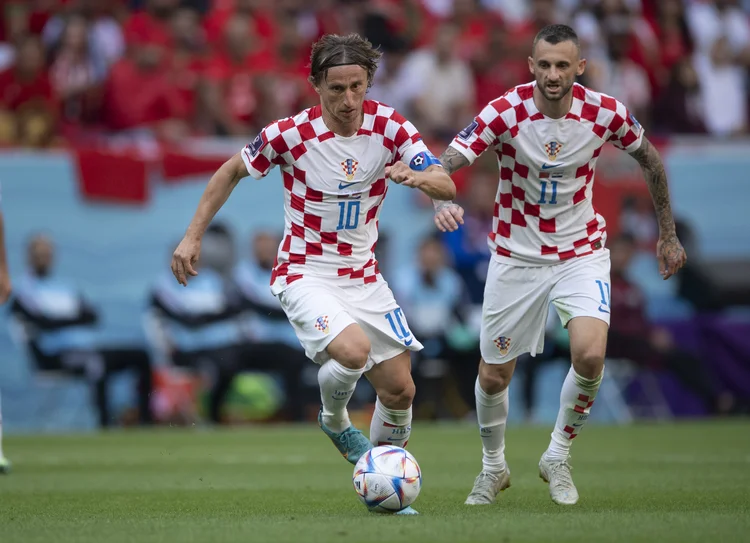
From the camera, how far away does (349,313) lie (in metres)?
7.54

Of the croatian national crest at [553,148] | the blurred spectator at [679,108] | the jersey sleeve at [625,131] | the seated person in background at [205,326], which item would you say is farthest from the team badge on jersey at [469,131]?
the blurred spectator at [679,108]

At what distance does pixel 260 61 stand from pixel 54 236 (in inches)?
160

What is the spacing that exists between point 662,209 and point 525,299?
43.3 inches

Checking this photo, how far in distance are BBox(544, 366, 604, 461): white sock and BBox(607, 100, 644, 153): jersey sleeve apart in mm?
1518

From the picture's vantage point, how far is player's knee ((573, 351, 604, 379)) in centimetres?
750

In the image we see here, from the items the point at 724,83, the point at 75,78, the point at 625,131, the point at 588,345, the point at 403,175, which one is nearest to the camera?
the point at 403,175

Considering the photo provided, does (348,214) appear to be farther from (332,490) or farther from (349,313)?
(332,490)

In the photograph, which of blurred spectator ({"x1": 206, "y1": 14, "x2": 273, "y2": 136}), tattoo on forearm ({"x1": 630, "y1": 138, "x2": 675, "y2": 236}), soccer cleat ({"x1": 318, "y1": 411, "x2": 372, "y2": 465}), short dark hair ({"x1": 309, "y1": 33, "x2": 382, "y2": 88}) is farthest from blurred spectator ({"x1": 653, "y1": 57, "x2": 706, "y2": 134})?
soccer cleat ({"x1": 318, "y1": 411, "x2": 372, "y2": 465})

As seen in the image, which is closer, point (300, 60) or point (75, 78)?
point (75, 78)

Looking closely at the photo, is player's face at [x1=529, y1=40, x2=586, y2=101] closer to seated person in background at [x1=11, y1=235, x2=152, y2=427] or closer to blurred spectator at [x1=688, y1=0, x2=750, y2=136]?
seated person in background at [x1=11, y1=235, x2=152, y2=427]

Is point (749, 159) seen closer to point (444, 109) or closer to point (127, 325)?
point (444, 109)

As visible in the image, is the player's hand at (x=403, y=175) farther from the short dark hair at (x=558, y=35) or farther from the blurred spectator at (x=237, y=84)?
the blurred spectator at (x=237, y=84)

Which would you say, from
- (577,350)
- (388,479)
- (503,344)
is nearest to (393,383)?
(388,479)

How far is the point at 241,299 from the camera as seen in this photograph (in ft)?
53.6
